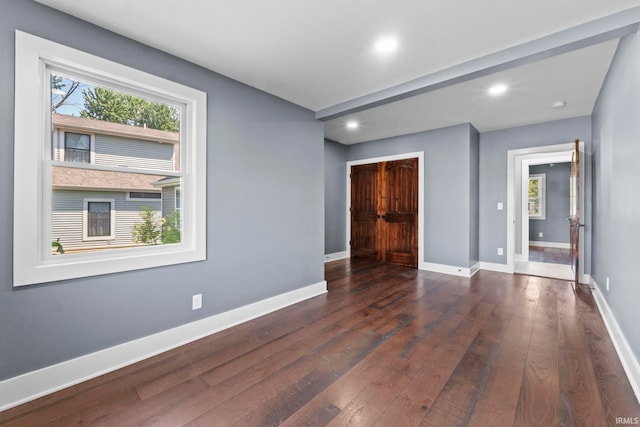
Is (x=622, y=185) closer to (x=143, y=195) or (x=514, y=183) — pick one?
(x=514, y=183)

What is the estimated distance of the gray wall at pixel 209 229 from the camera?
65.7 inches

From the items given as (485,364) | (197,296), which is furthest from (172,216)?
(485,364)

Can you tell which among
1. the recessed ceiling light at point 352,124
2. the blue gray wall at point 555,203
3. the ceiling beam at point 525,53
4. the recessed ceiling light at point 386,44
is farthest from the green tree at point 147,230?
the blue gray wall at point 555,203

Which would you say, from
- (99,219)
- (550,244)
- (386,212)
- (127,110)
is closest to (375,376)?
(99,219)

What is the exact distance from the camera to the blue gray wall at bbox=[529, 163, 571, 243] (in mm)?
7512

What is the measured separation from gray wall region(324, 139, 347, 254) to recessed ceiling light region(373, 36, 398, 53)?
11.4ft

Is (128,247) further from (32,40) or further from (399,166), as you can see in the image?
(399,166)

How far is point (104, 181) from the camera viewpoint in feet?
6.86

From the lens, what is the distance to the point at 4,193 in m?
1.64

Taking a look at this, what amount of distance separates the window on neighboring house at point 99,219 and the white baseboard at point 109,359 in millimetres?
830

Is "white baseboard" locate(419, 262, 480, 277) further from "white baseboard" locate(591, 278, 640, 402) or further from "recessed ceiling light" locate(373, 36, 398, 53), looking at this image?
"recessed ceiling light" locate(373, 36, 398, 53)

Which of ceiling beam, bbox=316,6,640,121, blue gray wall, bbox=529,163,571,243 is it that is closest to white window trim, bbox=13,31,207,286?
ceiling beam, bbox=316,6,640,121

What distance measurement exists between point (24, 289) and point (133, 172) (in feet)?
3.27

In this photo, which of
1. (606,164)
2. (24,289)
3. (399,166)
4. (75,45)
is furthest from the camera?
(399,166)
